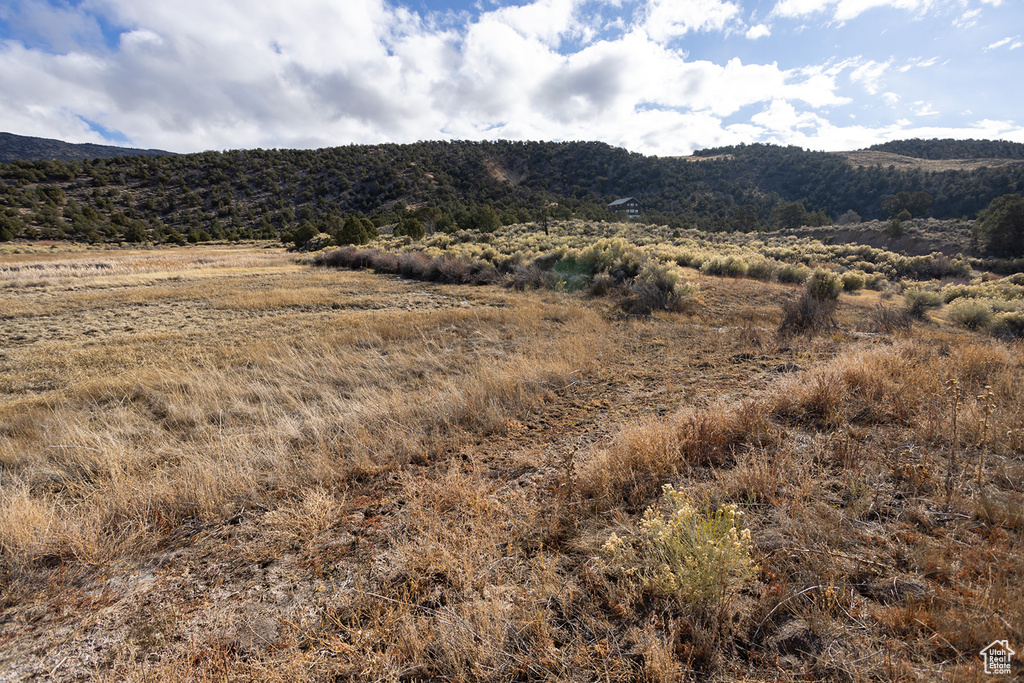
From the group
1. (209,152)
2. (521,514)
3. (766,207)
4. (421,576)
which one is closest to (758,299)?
(521,514)

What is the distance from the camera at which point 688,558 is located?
2258mm

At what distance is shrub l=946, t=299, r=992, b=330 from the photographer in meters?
10.2

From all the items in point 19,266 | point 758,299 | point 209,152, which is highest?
point 209,152

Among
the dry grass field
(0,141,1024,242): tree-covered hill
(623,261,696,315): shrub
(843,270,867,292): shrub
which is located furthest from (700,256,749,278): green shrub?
(0,141,1024,242): tree-covered hill

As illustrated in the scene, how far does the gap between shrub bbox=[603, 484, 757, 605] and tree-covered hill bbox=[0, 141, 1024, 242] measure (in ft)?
132

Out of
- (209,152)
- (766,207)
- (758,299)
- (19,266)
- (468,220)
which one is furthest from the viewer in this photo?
(209,152)

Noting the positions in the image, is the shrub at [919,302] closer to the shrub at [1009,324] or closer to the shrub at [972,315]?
the shrub at [972,315]

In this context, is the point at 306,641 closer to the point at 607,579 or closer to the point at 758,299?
the point at 607,579

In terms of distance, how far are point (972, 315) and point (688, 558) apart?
13960mm

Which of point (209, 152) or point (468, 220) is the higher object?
point (209, 152)

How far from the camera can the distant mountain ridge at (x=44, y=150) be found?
133 m

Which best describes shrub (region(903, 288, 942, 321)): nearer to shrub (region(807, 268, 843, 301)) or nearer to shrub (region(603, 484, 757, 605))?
shrub (region(807, 268, 843, 301))

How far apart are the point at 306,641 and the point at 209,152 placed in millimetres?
110802

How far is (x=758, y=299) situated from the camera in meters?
13.5
